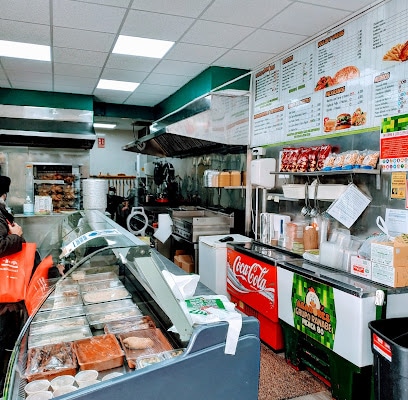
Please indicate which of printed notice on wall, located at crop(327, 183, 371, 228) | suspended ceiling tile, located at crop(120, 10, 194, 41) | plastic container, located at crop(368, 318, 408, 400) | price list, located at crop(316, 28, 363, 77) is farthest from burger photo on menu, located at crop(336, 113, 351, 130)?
plastic container, located at crop(368, 318, 408, 400)

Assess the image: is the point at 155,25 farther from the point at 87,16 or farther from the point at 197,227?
the point at 197,227

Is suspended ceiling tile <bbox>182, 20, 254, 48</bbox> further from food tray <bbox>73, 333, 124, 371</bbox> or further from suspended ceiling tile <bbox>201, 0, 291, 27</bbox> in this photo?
food tray <bbox>73, 333, 124, 371</bbox>

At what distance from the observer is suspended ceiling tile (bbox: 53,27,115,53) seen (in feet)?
13.3

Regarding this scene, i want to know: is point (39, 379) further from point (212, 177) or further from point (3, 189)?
point (212, 177)

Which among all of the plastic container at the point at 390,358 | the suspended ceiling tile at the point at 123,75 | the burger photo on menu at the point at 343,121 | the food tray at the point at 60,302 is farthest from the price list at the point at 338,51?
the food tray at the point at 60,302

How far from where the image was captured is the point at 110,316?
222cm

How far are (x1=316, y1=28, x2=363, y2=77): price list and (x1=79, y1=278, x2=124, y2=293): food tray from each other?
276 centimetres

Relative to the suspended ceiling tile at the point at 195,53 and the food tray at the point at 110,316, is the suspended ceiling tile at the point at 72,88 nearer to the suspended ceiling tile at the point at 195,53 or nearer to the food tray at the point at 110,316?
the suspended ceiling tile at the point at 195,53

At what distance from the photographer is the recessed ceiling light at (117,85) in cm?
626

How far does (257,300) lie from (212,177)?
7.67ft

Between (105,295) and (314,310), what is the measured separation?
1593 millimetres

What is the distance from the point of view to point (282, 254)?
385 cm

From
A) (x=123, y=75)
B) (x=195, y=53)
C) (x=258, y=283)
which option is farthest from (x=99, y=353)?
(x=123, y=75)

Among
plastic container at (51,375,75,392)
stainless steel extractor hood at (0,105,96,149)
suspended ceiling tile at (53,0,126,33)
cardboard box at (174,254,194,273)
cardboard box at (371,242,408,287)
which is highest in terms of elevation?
suspended ceiling tile at (53,0,126,33)
